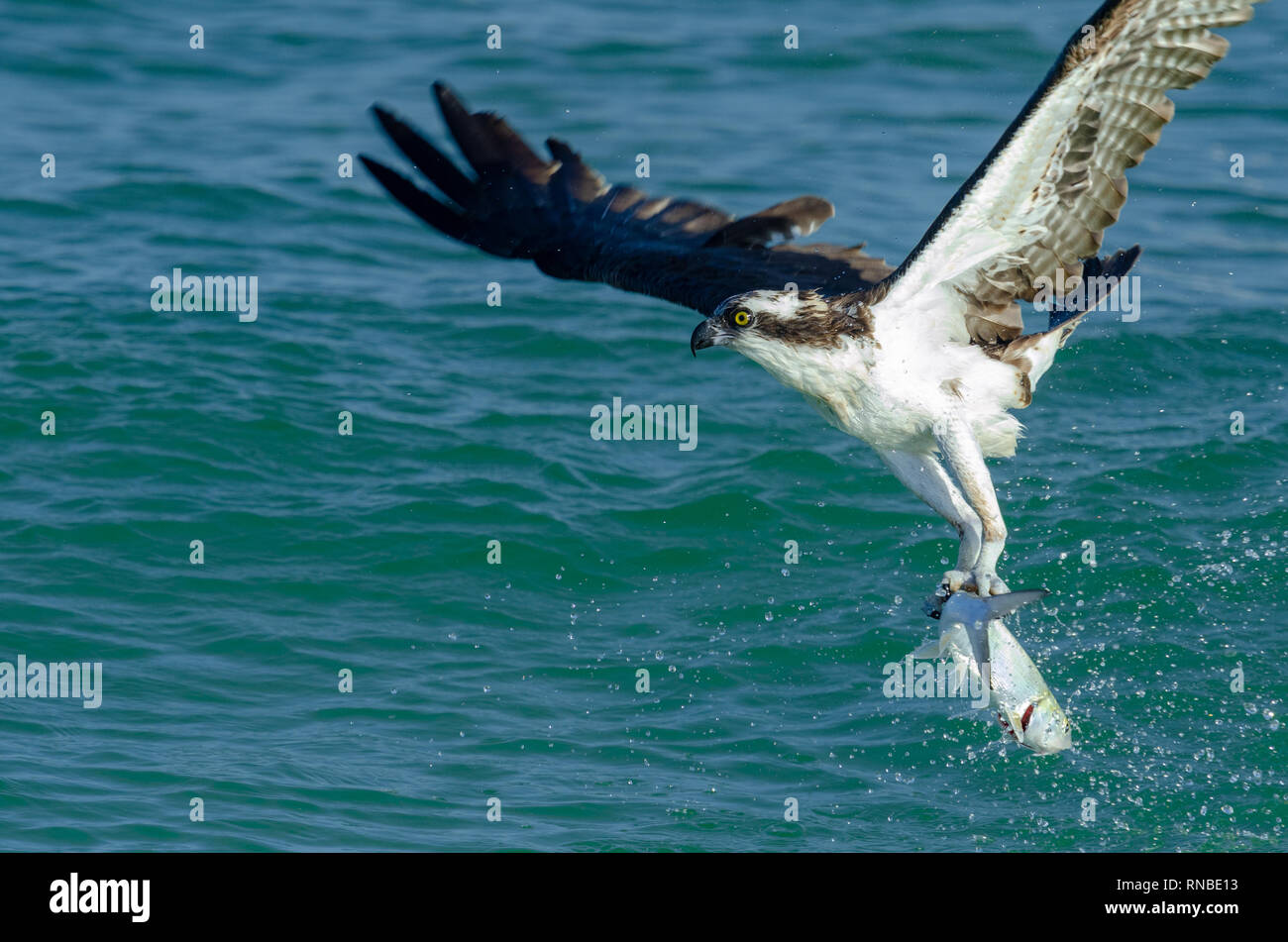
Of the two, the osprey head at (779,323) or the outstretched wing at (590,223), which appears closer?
the osprey head at (779,323)

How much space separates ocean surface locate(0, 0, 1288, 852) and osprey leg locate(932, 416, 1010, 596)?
1.71 metres

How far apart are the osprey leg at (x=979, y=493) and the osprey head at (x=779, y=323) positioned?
0.75 metres

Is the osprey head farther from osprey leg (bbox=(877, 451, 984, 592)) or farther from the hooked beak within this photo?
osprey leg (bbox=(877, 451, 984, 592))

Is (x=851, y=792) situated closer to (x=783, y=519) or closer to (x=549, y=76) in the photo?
(x=783, y=519)

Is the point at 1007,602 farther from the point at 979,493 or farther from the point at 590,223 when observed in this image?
the point at 590,223

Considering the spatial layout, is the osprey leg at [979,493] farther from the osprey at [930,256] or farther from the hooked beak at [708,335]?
the hooked beak at [708,335]

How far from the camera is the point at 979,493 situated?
30.7 feet

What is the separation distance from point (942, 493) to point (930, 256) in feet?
5.18

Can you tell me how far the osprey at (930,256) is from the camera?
8.30 meters

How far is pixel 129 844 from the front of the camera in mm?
9508

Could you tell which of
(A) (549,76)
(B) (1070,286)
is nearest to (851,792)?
(B) (1070,286)

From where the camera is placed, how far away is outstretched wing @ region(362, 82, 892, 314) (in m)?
10.9

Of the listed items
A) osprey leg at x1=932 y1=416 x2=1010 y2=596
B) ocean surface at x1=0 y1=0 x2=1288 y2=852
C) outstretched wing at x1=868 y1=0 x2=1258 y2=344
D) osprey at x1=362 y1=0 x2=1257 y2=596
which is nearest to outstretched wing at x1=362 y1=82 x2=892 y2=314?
osprey at x1=362 y1=0 x2=1257 y2=596

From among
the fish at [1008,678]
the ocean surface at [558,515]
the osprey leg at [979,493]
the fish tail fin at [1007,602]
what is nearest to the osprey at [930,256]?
the osprey leg at [979,493]
